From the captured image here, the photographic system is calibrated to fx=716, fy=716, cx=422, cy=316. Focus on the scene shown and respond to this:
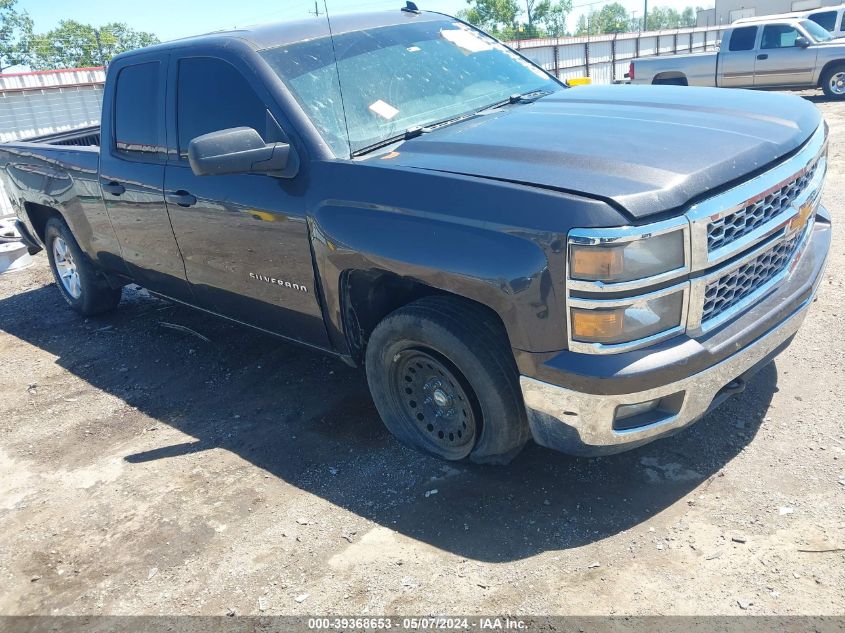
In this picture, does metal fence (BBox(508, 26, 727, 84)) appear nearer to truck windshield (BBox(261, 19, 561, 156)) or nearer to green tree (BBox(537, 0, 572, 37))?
truck windshield (BBox(261, 19, 561, 156))

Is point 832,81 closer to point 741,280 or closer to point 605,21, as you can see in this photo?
point 741,280

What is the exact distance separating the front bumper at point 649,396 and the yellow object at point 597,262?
337 millimetres

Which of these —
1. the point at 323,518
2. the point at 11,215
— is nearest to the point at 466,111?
the point at 323,518

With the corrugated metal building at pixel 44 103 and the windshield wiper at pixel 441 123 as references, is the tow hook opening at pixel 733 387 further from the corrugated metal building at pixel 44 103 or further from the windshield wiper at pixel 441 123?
the corrugated metal building at pixel 44 103

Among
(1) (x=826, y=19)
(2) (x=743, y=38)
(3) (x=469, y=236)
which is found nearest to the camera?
(3) (x=469, y=236)

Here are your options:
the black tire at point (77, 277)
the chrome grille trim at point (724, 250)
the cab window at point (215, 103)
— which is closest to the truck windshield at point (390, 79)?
the cab window at point (215, 103)

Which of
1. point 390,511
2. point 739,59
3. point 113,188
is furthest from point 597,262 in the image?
point 739,59

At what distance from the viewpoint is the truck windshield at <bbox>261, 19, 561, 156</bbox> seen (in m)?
3.47

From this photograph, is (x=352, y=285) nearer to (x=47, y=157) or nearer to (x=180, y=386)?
(x=180, y=386)

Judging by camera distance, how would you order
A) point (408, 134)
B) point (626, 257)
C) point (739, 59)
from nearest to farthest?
point (626, 257) → point (408, 134) → point (739, 59)

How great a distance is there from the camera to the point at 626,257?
2.44 m

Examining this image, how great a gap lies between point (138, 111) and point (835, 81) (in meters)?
14.8

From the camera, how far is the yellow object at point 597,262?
7.95 feet

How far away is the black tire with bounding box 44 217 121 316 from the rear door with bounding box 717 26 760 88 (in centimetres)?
1384
